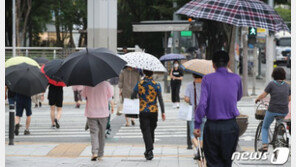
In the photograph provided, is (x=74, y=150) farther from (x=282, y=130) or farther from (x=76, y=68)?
(x=282, y=130)

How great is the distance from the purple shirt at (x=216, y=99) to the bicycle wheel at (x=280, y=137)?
337cm

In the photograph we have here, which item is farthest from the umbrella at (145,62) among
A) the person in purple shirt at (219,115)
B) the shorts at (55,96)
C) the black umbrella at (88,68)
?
the shorts at (55,96)

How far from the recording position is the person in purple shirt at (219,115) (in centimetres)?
723

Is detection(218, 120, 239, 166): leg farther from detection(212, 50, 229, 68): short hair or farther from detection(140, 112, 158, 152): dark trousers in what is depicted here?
detection(140, 112, 158, 152): dark trousers

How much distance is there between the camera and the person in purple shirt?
7227 millimetres

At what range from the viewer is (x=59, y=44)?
2292 inches

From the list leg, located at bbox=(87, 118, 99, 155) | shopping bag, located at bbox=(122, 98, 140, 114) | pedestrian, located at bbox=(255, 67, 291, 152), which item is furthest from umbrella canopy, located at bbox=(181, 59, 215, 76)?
leg, located at bbox=(87, 118, 99, 155)

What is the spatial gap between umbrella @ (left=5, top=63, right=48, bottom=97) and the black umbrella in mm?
3230

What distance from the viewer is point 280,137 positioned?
34.5 ft

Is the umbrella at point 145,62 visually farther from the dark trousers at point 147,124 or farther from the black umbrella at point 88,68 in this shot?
the dark trousers at point 147,124

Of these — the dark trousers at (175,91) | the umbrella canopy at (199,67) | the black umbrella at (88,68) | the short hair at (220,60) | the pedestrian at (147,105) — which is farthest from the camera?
the dark trousers at (175,91)

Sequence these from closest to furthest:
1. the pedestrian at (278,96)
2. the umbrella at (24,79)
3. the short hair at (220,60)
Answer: the short hair at (220,60)
the pedestrian at (278,96)
the umbrella at (24,79)
